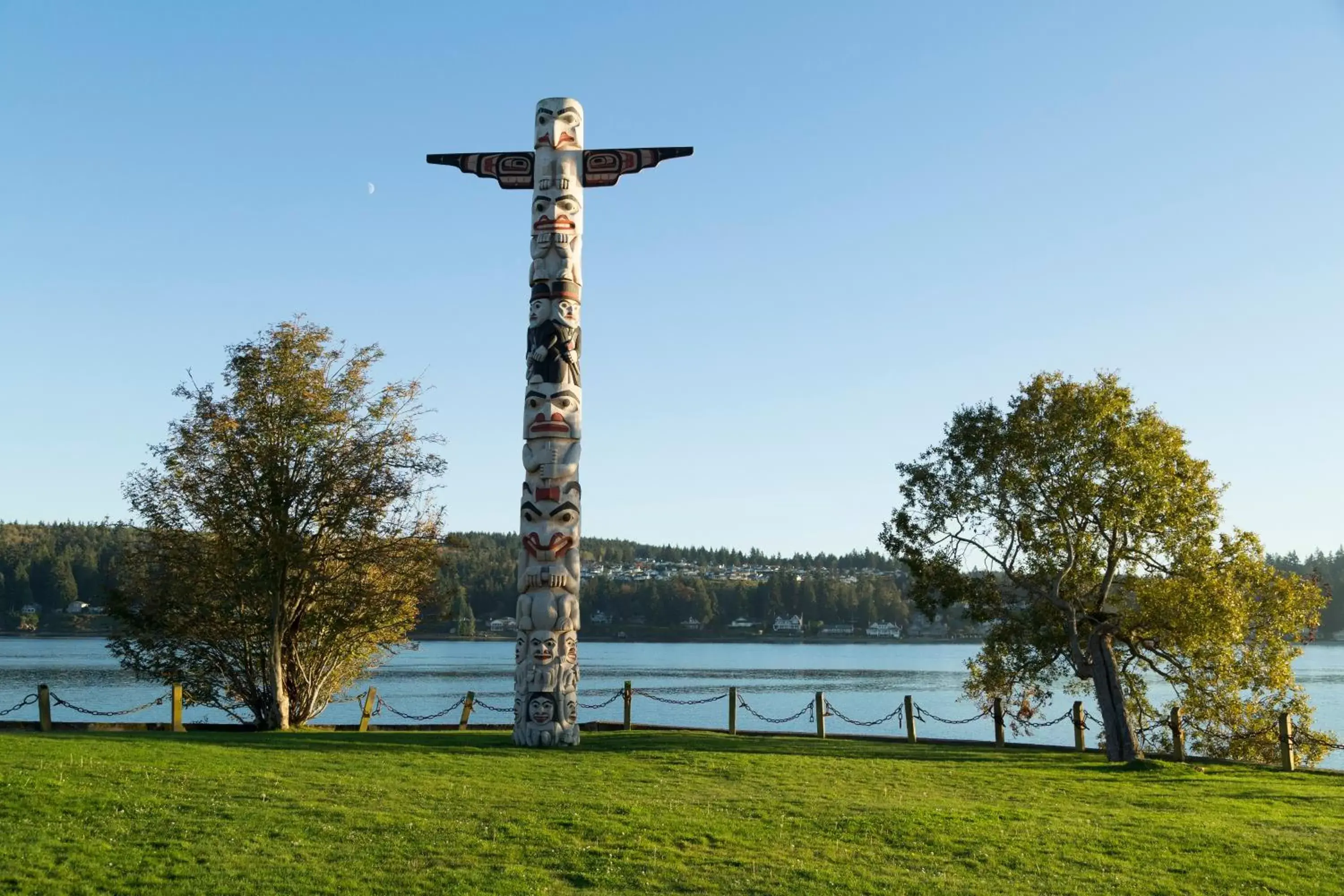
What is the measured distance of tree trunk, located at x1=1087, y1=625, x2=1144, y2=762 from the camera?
2272 cm

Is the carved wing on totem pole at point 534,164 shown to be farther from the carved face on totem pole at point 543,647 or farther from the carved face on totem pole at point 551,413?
the carved face on totem pole at point 543,647

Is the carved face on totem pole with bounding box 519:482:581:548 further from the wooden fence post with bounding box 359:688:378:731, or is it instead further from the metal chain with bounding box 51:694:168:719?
the wooden fence post with bounding box 359:688:378:731

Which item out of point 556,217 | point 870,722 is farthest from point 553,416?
point 870,722

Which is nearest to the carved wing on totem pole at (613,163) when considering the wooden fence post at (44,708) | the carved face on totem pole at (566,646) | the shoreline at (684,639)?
the carved face on totem pole at (566,646)

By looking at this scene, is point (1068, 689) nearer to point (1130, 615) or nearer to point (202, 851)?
point (1130, 615)

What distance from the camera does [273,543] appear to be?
24250 millimetres

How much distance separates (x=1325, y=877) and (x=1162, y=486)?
12.9 meters

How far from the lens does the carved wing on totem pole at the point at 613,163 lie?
22.2m

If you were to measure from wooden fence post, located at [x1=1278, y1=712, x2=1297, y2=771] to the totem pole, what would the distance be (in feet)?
43.6

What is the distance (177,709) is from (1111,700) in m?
18.7

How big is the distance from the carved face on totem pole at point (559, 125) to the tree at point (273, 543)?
24.3 ft

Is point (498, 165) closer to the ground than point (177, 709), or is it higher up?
higher up

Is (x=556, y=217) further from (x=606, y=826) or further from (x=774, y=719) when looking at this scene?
(x=774, y=719)

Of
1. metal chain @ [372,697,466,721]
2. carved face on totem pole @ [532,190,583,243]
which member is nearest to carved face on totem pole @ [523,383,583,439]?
carved face on totem pole @ [532,190,583,243]
